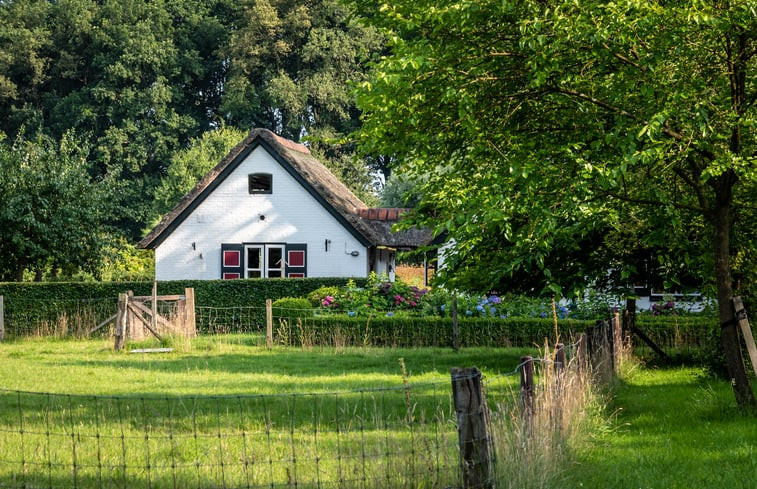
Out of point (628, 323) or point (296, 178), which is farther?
point (296, 178)

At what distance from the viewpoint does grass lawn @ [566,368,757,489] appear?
7.49 m

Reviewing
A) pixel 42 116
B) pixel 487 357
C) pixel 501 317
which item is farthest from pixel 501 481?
pixel 42 116

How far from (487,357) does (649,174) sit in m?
8.01

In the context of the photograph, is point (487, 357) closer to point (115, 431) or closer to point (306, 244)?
point (115, 431)

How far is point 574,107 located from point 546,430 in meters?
4.15

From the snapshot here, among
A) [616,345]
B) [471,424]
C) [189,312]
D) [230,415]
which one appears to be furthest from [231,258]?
[471,424]

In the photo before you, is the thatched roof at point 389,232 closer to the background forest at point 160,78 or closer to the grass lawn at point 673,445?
the background forest at point 160,78

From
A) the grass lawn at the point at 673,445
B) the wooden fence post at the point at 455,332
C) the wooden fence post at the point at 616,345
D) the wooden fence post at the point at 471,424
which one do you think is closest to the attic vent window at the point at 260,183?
the wooden fence post at the point at 455,332

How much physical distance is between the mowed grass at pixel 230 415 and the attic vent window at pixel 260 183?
10.6 meters

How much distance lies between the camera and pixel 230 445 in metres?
9.05

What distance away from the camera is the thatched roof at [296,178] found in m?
30.4

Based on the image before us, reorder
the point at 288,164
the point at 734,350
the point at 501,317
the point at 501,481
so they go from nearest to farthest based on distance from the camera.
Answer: the point at 501,481 < the point at 734,350 < the point at 501,317 < the point at 288,164

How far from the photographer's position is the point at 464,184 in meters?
10.2

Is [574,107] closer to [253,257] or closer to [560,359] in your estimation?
[560,359]
